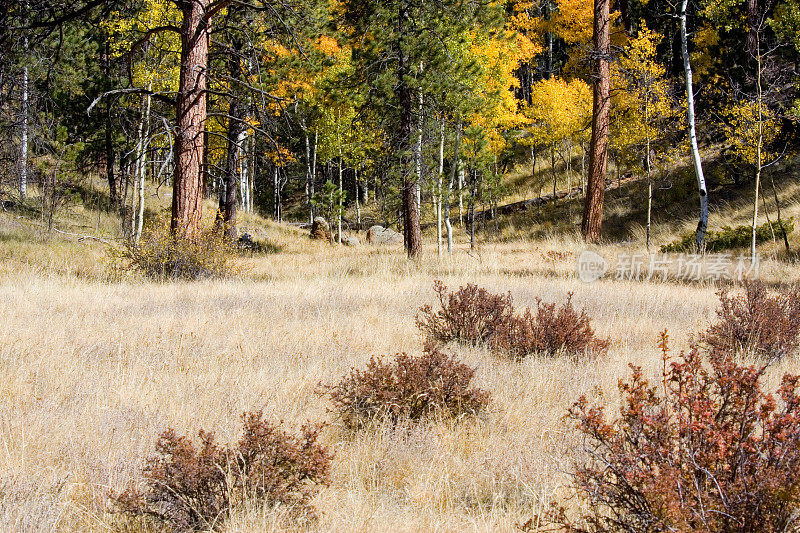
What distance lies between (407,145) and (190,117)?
17.6 feet

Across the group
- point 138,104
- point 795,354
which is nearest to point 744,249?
point 795,354

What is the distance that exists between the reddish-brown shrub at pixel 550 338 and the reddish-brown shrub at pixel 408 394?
1.50 meters

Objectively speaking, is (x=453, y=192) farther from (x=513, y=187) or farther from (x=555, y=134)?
(x=513, y=187)

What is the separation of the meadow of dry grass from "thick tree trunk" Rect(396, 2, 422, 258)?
5.19 metres

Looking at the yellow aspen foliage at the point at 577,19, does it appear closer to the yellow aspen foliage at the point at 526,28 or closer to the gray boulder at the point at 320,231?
the yellow aspen foliage at the point at 526,28

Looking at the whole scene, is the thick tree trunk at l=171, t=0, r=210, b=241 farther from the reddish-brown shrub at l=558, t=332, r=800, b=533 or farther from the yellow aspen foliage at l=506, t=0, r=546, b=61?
the yellow aspen foliage at l=506, t=0, r=546, b=61

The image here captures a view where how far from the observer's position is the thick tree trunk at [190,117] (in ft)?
31.5

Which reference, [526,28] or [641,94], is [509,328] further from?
[526,28]

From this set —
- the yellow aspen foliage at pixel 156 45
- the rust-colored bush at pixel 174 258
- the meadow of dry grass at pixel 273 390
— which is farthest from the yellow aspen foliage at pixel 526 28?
the meadow of dry grass at pixel 273 390

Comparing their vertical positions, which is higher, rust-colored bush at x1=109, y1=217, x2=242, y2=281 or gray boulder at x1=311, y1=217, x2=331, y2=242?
gray boulder at x1=311, y1=217, x2=331, y2=242

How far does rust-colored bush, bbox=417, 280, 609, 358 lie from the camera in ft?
17.7

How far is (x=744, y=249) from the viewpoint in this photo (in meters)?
15.2

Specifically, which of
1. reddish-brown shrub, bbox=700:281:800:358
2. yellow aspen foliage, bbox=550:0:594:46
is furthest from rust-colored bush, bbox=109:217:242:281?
yellow aspen foliage, bbox=550:0:594:46

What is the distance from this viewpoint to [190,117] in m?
9.74
